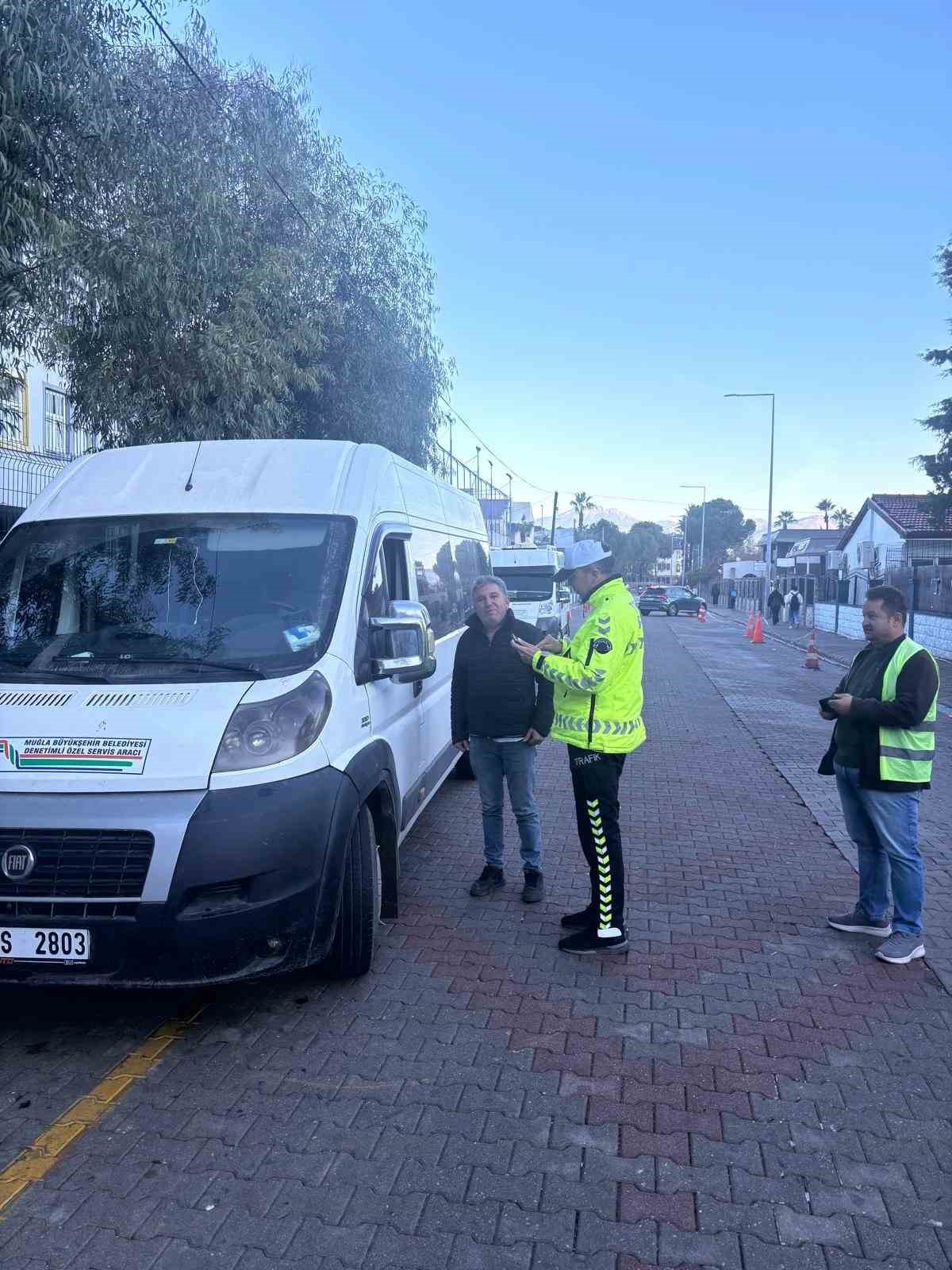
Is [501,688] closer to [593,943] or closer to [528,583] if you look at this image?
[593,943]

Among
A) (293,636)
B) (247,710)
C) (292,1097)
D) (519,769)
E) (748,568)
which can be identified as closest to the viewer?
(292,1097)

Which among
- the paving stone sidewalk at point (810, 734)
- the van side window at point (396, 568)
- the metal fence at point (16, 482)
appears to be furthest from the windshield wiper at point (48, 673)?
the metal fence at point (16, 482)

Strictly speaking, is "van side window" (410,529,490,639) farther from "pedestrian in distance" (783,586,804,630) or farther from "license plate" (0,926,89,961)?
"pedestrian in distance" (783,586,804,630)

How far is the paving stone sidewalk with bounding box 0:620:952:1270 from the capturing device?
2787mm

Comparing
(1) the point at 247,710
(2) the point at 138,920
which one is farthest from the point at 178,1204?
(1) the point at 247,710

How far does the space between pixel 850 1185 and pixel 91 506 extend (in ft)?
13.9

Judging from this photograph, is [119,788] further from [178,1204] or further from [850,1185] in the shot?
[850,1185]

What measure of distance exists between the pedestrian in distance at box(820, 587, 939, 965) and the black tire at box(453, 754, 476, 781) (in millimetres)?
4307

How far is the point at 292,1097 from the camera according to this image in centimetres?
353

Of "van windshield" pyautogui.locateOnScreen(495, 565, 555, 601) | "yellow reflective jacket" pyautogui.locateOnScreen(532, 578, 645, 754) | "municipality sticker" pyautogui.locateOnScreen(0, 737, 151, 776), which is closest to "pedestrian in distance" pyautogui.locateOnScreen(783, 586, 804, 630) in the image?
"van windshield" pyautogui.locateOnScreen(495, 565, 555, 601)

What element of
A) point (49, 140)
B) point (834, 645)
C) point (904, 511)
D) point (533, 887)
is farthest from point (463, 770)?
point (904, 511)

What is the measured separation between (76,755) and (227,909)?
2.54 feet

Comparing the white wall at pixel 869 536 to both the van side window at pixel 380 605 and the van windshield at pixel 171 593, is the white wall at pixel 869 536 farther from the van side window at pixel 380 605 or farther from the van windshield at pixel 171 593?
the van windshield at pixel 171 593

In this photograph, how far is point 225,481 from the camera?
4.98 metres
